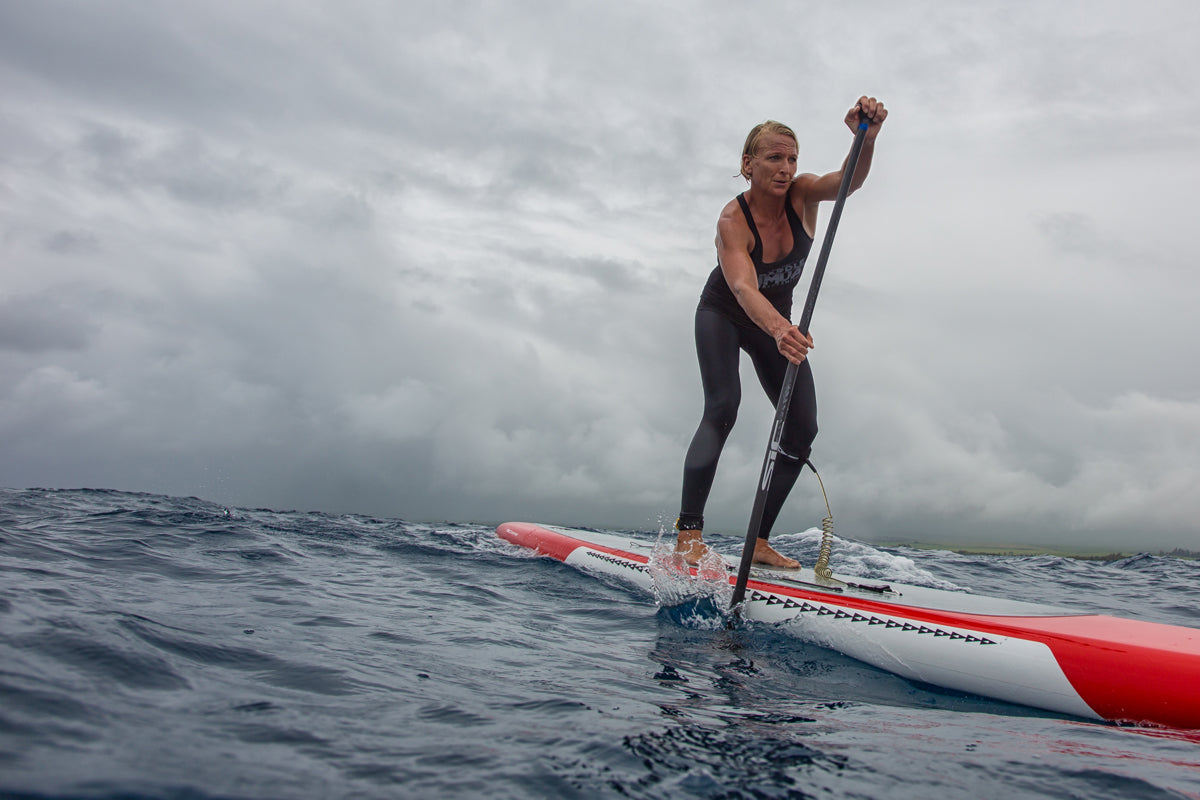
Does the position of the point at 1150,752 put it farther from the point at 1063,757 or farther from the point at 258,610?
the point at 258,610

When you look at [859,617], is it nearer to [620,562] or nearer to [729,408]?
[729,408]

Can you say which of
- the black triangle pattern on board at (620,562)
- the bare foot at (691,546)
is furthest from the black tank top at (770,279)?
the black triangle pattern on board at (620,562)

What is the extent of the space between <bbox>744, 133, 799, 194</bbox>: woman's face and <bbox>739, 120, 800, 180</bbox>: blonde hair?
0.03 meters

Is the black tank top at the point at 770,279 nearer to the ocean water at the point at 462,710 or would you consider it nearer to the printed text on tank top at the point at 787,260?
the printed text on tank top at the point at 787,260

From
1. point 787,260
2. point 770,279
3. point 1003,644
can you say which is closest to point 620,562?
point 770,279

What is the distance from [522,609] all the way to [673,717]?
103 inches

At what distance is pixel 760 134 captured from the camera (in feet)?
15.5

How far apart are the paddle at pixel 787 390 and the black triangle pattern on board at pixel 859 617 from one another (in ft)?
0.56

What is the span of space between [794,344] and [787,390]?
43 centimetres

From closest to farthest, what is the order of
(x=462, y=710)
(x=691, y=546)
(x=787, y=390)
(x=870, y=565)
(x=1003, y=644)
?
(x=462, y=710) → (x=1003, y=644) → (x=787, y=390) → (x=691, y=546) → (x=870, y=565)

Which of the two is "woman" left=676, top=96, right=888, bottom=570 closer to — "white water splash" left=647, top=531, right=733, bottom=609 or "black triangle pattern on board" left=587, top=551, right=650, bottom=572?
"white water splash" left=647, top=531, right=733, bottom=609

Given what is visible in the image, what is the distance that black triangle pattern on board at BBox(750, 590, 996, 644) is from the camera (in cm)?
357

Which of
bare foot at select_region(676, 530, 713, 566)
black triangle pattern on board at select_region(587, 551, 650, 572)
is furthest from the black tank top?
black triangle pattern on board at select_region(587, 551, 650, 572)

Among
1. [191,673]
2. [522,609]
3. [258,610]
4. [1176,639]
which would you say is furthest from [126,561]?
[1176,639]
